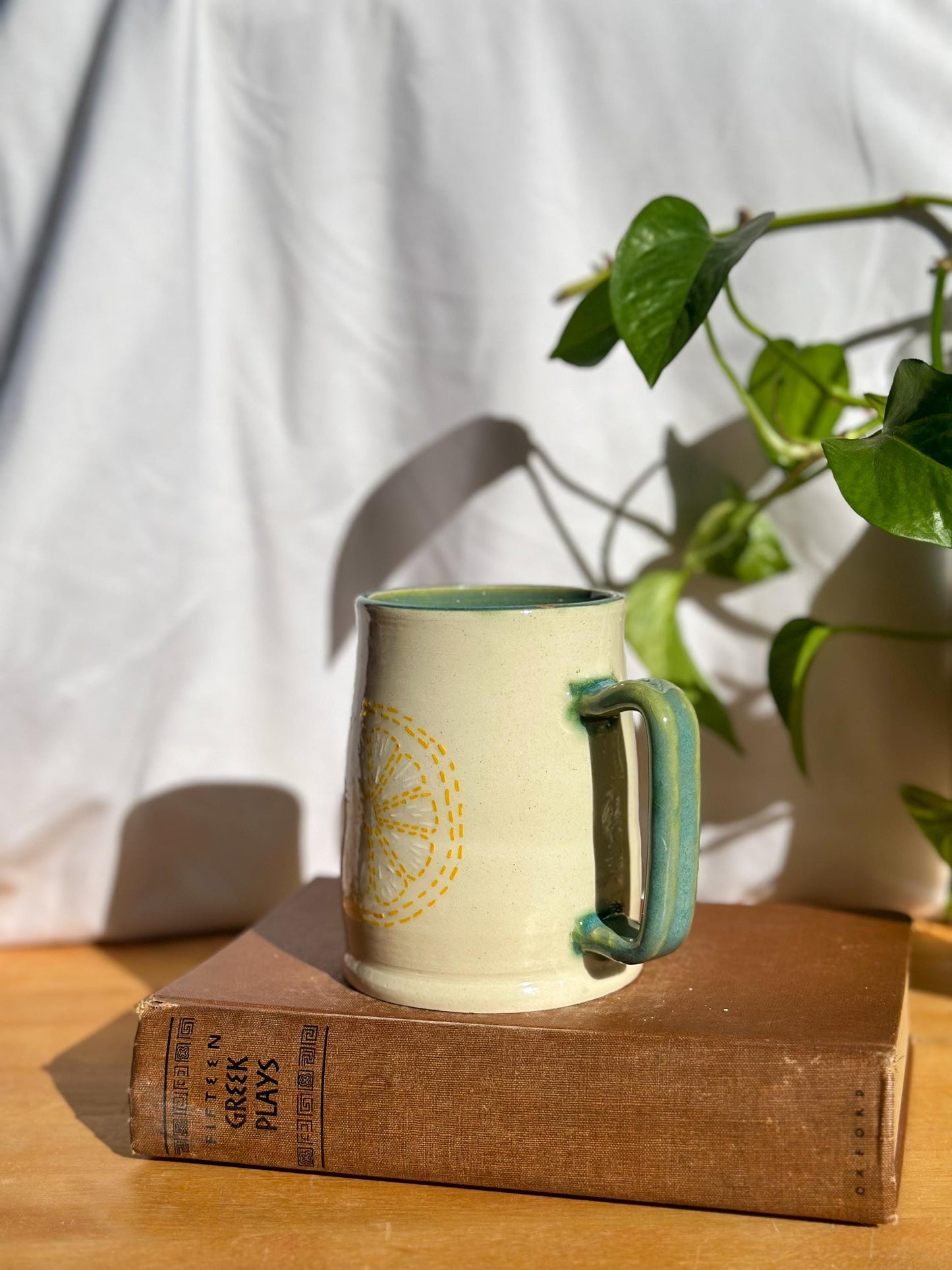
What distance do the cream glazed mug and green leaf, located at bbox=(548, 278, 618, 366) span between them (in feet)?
0.63

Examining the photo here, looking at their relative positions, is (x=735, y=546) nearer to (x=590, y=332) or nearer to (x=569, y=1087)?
(x=590, y=332)

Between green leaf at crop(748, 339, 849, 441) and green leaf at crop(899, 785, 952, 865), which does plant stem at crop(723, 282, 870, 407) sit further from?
green leaf at crop(899, 785, 952, 865)

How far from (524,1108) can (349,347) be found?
0.49m

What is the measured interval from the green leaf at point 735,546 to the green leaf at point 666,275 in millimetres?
208

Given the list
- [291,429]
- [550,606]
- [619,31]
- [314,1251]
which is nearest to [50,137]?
[291,429]

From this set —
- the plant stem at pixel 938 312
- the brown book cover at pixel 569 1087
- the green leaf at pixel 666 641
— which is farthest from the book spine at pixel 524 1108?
the plant stem at pixel 938 312

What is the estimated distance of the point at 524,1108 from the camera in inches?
19.4

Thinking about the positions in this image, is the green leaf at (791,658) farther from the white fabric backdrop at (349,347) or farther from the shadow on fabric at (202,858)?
the shadow on fabric at (202,858)

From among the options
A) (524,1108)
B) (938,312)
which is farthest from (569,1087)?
(938,312)

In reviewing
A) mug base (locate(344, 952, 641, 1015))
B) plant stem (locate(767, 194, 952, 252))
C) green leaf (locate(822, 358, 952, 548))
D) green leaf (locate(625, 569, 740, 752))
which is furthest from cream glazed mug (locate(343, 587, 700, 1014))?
plant stem (locate(767, 194, 952, 252))

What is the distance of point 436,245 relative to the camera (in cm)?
78

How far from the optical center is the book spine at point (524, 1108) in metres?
0.47

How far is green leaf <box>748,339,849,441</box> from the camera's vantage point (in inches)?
28.7

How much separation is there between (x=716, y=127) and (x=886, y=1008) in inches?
20.6
